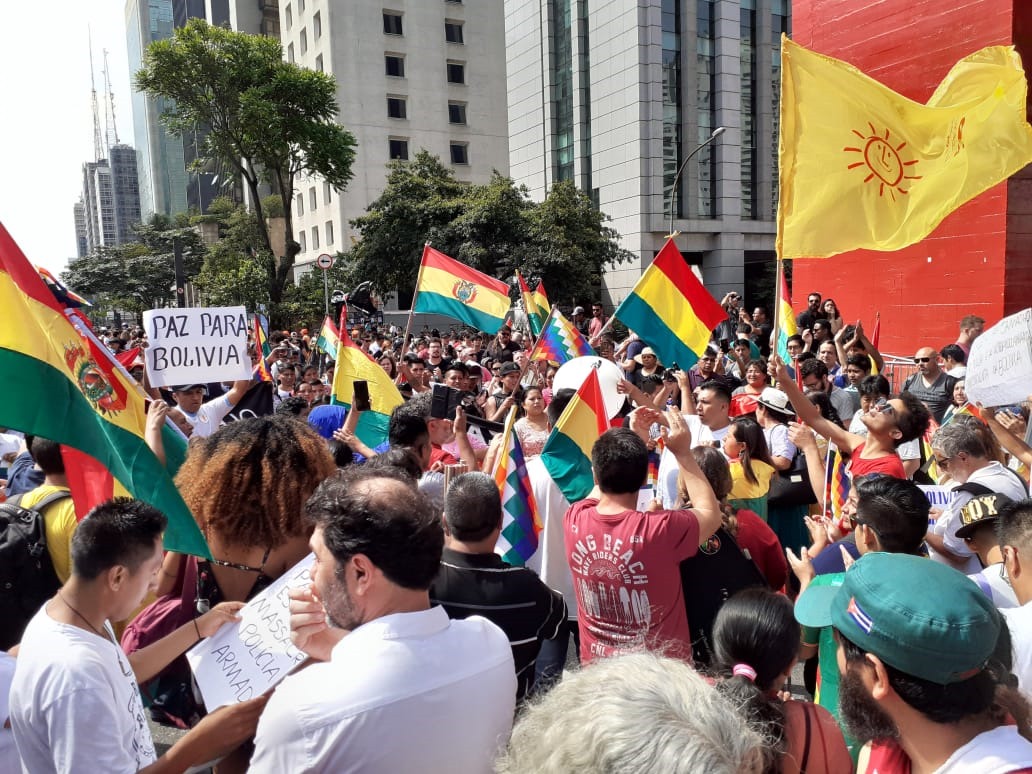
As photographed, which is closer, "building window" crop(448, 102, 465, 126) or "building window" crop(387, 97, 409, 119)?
"building window" crop(387, 97, 409, 119)

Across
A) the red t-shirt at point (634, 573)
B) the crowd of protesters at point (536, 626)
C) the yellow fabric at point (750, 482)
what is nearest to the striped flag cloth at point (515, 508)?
the crowd of protesters at point (536, 626)

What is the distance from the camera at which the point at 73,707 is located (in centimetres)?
194

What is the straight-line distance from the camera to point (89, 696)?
1.96 metres

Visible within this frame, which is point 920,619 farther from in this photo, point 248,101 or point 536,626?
point 248,101

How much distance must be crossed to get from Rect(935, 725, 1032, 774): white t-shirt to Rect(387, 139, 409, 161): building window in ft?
150

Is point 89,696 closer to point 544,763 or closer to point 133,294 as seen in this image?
point 544,763

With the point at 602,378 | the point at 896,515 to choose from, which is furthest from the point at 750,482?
the point at 896,515

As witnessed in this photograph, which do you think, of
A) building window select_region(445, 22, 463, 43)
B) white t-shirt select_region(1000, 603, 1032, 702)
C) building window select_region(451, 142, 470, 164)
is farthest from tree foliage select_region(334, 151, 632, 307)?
white t-shirt select_region(1000, 603, 1032, 702)

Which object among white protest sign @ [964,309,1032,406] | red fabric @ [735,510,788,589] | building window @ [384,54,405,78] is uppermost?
building window @ [384,54,405,78]

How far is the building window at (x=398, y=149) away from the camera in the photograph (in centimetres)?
4462

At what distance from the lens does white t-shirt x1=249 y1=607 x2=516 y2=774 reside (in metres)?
1.58

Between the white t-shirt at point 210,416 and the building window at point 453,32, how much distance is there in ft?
149

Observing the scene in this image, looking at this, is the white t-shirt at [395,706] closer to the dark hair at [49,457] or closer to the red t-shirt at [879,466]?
the dark hair at [49,457]

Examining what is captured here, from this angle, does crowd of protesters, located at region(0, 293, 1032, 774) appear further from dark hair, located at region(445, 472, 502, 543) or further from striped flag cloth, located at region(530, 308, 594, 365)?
striped flag cloth, located at region(530, 308, 594, 365)
